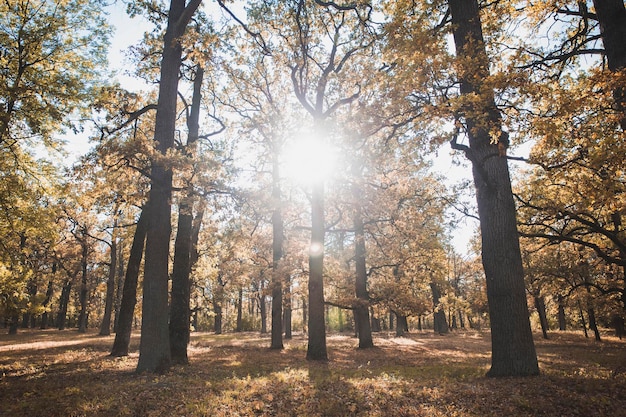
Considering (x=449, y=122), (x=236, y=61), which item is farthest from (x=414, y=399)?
(x=236, y=61)

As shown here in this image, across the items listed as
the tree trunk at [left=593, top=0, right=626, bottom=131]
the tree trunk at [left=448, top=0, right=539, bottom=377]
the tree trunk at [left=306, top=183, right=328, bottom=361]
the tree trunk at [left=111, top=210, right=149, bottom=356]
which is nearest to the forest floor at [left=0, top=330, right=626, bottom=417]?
the tree trunk at [left=448, top=0, right=539, bottom=377]

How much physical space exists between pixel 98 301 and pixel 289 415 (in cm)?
7336

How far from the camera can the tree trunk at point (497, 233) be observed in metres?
7.46

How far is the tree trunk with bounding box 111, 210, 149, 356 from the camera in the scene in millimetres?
15898

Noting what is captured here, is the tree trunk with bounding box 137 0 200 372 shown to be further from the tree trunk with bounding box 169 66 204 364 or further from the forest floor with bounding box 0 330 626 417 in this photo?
the tree trunk with bounding box 169 66 204 364

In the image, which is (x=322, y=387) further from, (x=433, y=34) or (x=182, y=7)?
(x=182, y=7)

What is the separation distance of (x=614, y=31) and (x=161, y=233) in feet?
42.5

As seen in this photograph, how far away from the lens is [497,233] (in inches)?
338

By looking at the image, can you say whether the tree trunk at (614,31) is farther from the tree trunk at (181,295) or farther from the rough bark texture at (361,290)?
the rough bark texture at (361,290)

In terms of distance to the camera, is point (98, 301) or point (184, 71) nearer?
point (184, 71)

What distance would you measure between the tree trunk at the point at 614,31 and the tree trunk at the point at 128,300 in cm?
1819

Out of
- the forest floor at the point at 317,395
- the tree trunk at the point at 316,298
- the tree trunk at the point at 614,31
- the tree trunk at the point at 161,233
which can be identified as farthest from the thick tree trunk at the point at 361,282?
the tree trunk at the point at 614,31

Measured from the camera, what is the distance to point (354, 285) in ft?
65.5

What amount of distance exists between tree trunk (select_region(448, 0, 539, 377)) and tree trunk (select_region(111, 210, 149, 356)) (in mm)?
15070
